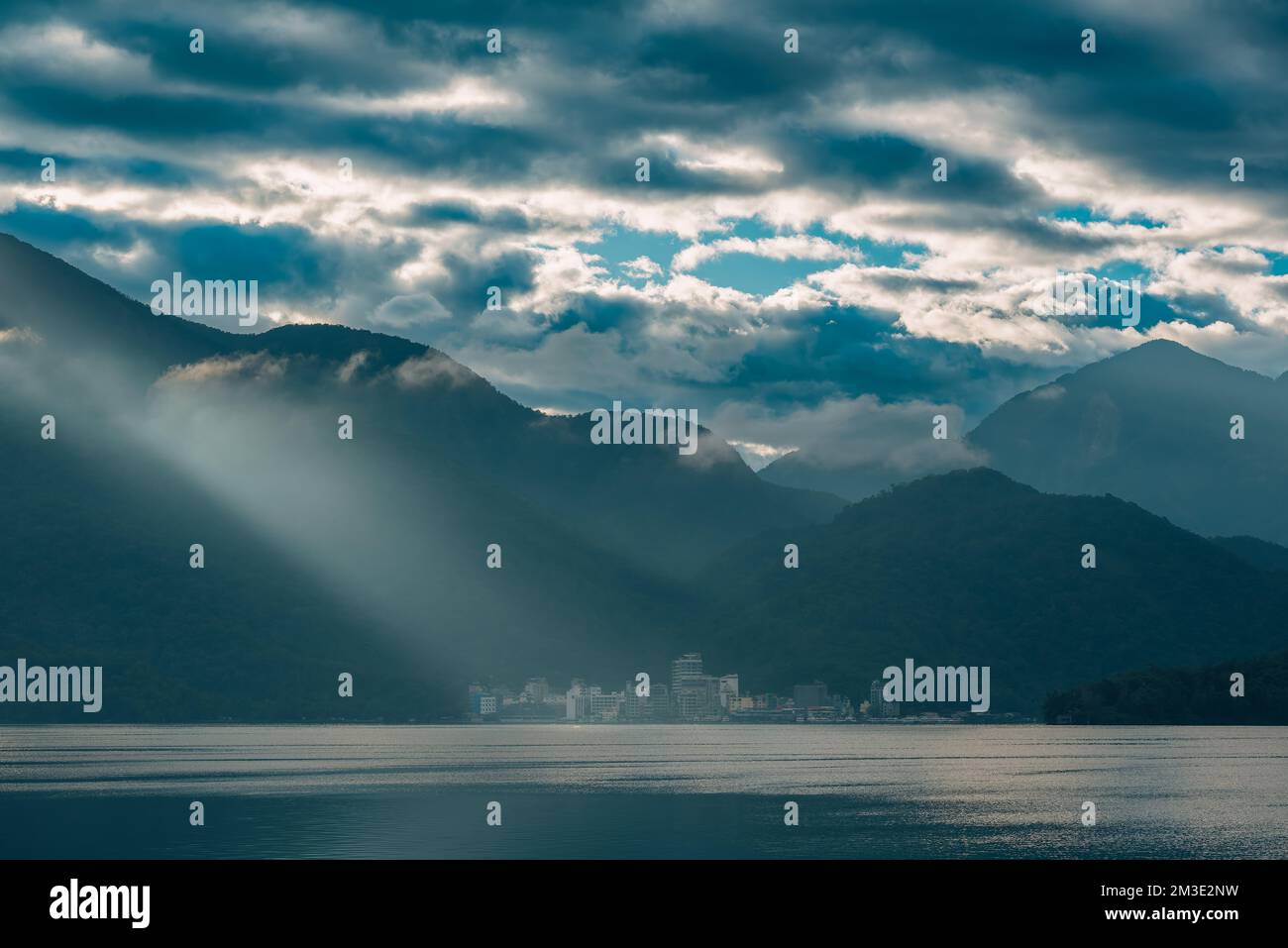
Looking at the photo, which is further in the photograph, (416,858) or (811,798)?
(811,798)

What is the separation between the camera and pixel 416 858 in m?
117

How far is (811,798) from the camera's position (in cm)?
18325

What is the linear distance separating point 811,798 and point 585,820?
42.9 metres
